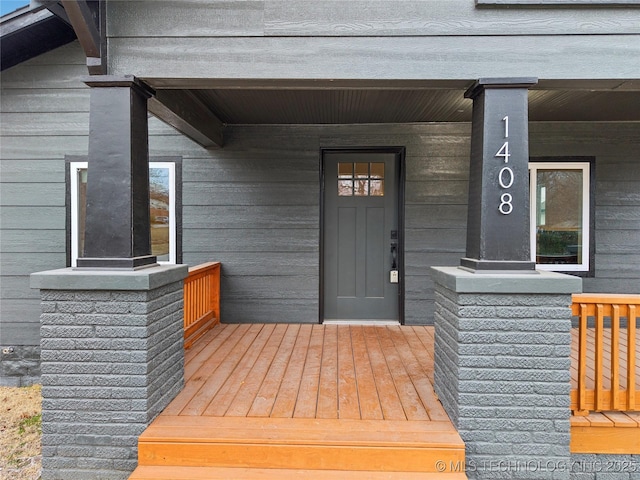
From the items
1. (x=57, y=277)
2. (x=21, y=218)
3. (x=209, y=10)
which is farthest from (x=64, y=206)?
(x=209, y=10)

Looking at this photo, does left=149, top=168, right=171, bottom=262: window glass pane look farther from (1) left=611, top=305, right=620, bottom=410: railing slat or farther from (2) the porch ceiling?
(1) left=611, top=305, right=620, bottom=410: railing slat

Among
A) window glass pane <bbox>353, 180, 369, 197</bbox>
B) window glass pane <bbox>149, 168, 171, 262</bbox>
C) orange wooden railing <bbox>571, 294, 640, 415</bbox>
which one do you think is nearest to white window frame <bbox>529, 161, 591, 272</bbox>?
window glass pane <bbox>353, 180, 369, 197</bbox>

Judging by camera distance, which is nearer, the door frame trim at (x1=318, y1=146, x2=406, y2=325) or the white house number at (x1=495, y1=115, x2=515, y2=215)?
the white house number at (x1=495, y1=115, x2=515, y2=215)

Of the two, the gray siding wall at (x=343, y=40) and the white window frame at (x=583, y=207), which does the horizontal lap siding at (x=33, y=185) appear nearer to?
the gray siding wall at (x=343, y=40)

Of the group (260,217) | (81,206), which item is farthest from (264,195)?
(81,206)

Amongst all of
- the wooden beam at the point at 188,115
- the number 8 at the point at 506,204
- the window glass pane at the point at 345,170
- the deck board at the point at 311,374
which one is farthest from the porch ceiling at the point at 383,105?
the deck board at the point at 311,374

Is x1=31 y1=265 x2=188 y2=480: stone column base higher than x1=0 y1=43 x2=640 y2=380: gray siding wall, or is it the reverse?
x1=0 y1=43 x2=640 y2=380: gray siding wall

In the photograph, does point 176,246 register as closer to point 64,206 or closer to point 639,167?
point 64,206

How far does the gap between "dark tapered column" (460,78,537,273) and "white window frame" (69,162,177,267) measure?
10.4 ft

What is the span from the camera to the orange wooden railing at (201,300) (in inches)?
128

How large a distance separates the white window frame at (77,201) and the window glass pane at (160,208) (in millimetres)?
40

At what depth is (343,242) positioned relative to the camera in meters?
4.06

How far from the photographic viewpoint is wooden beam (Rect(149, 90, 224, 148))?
8.52ft

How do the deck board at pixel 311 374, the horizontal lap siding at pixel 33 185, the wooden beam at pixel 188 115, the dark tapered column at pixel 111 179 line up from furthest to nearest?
the horizontal lap siding at pixel 33 185, the wooden beam at pixel 188 115, the deck board at pixel 311 374, the dark tapered column at pixel 111 179
